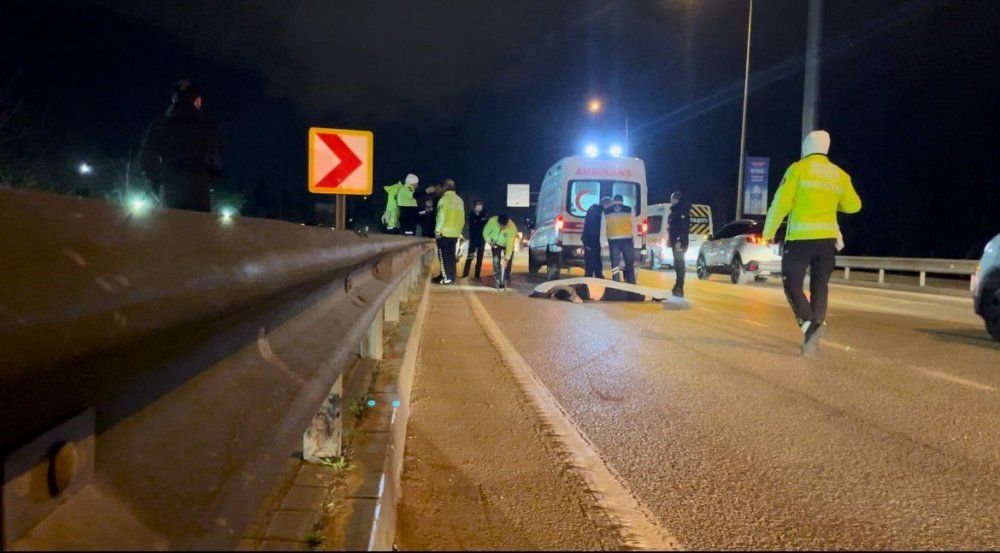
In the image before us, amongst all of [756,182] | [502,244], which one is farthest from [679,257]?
[756,182]

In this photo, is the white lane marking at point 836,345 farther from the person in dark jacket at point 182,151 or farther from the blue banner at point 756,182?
the blue banner at point 756,182

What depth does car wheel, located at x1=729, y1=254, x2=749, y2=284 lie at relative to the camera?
1933 centimetres

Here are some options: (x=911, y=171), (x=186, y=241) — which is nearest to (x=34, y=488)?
(x=186, y=241)

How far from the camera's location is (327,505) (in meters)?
2.57

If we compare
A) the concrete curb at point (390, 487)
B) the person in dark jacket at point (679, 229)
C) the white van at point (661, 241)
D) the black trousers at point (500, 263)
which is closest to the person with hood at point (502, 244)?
the black trousers at point (500, 263)

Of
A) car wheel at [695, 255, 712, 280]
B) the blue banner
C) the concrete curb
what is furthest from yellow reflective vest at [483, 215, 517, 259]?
the blue banner

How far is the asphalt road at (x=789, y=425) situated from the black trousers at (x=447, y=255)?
20.3ft

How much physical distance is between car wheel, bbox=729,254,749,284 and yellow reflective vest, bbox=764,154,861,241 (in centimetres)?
1220

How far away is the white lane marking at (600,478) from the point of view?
117 inches

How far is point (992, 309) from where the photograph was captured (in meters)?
8.09

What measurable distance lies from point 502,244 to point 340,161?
21.7 feet

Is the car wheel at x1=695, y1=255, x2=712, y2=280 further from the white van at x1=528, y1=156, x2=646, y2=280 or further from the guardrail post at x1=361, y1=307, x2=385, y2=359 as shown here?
the guardrail post at x1=361, y1=307, x2=385, y2=359

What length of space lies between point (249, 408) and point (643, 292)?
34.8 ft

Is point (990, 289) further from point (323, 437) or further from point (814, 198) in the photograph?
point (323, 437)
